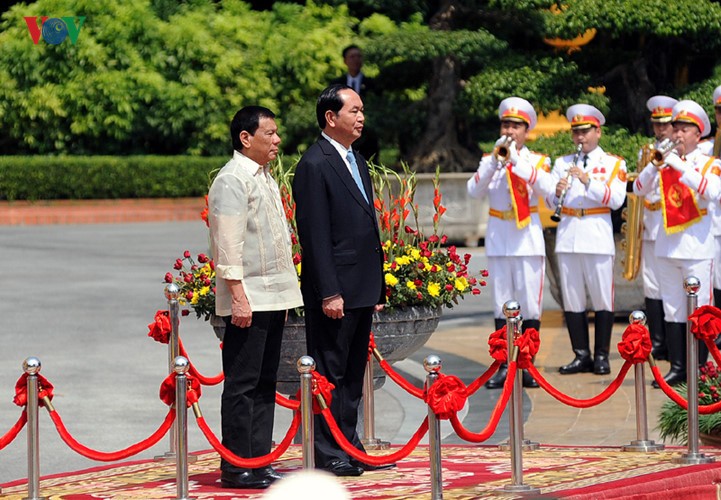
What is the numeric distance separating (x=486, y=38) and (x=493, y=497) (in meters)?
13.4

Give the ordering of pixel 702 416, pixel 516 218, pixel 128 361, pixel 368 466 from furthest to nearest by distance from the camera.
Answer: pixel 128 361, pixel 516 218, pixel 702 416, pixel 368 466

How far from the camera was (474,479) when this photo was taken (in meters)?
7.15

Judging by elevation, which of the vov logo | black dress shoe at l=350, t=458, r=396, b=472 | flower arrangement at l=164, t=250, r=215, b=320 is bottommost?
black dress shoe at l=350, t=458, r=396, b=472

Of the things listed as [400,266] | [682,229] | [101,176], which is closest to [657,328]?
[682,229]

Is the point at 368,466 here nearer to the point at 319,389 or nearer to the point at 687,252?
the point at 319,389

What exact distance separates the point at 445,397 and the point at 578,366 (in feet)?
16.3

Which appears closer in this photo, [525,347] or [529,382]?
[525,347]

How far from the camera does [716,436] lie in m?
7.97

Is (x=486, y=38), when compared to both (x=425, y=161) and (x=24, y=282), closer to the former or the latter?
(x=425, y=161)

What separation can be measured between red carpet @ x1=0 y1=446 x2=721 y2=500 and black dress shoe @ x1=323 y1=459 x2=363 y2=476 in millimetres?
54

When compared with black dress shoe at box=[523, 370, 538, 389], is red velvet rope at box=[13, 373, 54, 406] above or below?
above

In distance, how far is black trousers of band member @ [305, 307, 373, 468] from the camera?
7137 millimetres

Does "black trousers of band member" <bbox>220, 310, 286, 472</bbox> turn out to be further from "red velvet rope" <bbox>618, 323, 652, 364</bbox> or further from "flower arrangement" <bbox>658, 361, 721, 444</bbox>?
"flower arrangement" <bbox>658, 361, 721, 444</bbox>

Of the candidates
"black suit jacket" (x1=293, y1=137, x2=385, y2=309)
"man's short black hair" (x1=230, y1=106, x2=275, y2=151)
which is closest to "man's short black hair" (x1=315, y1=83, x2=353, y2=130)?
"black suit jacket" (x1=293, y1=137, x2=385, y2=309)
